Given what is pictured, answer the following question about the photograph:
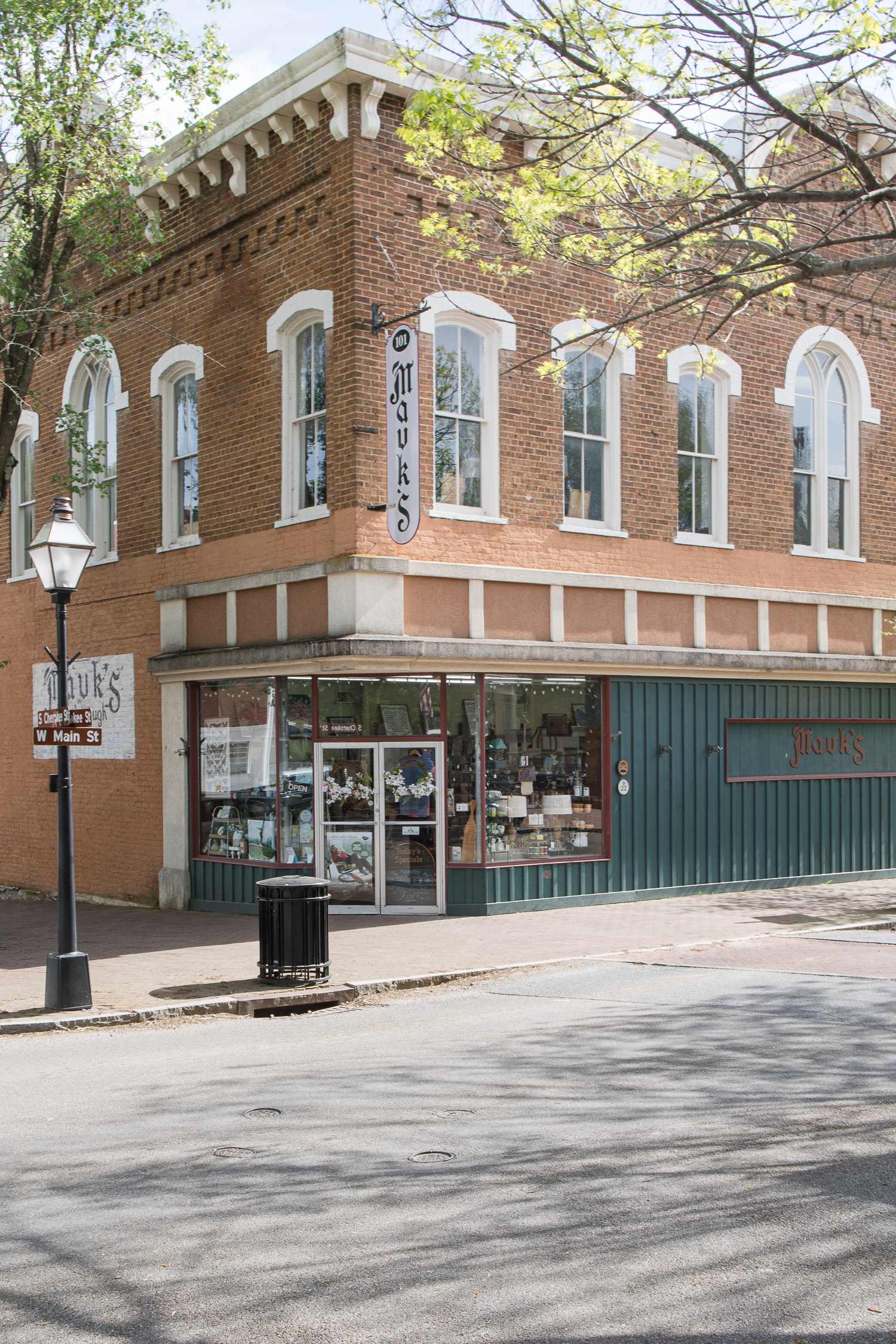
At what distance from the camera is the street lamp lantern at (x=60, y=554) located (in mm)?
10227

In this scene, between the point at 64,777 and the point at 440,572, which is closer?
the point at 64,777

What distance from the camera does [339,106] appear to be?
44.5 ft

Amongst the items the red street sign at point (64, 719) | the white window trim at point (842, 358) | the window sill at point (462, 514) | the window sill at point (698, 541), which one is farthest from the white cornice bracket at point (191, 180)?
the red street sign at point (64, 719)

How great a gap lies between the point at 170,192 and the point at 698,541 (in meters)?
8.35

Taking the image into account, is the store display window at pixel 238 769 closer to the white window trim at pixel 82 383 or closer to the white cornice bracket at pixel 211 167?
the white window trim at pixel 82 383

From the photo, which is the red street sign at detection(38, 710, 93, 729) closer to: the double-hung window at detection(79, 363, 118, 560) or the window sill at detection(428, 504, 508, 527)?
the window sill at detection(428, 504, 508, 527)

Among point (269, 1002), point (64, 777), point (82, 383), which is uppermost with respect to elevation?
point (82, 383)

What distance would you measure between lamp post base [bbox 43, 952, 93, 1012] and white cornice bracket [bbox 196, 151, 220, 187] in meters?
10.2

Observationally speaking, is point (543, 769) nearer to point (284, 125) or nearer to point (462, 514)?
point (462, 514)

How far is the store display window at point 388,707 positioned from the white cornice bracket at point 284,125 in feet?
20.9

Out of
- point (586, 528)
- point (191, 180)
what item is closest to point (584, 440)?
point (586, 528)

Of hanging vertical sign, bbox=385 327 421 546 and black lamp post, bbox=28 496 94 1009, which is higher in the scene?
hanging vertical sign, bbox=385 327 421 546

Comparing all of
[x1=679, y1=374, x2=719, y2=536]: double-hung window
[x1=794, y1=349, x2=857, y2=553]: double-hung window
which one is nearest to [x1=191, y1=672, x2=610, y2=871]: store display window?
[x1=679, y1=374, x2=719, y2=536]: double-hung window

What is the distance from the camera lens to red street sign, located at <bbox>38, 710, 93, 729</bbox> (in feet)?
33.0
